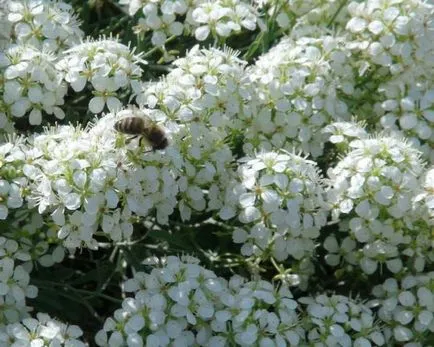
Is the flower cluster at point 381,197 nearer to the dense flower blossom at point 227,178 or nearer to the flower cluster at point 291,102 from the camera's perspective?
the dense flower blossom at point 227,178

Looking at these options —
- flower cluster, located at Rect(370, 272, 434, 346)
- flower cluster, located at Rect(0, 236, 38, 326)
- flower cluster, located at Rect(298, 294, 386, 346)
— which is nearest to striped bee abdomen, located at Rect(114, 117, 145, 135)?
flower cluster, located at Rect(0, 236, 38, 326)

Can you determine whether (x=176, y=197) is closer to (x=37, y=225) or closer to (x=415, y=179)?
(x=37, y=225)

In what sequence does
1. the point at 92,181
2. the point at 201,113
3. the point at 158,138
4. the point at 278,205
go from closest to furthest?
the point at 92,181 → the point at 158,138 → the point at 278,205 → the point at 201,113

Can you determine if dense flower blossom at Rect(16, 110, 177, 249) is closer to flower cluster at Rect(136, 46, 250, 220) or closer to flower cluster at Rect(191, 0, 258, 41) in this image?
flower cluster at Rect(136, 46, 250, 220)

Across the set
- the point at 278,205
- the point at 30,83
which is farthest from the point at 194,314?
the point at 30,83

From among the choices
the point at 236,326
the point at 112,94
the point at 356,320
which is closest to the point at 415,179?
the point at 356,320

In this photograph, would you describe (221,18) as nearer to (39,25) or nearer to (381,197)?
(39,25)
